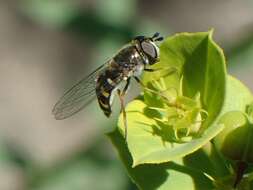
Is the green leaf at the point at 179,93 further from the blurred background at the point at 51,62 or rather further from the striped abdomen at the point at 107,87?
the blurred background at the point at 51,62

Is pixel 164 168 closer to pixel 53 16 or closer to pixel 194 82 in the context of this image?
pixel 194 82

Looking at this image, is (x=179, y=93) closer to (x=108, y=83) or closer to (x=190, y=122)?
(x=190, y=122)

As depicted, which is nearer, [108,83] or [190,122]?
[190,122]

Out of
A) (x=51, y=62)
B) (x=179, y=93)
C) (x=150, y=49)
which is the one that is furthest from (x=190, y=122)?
(x=51, y=62)

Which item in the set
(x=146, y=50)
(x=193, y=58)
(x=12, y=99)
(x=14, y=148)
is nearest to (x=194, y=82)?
(x=193, y=58)

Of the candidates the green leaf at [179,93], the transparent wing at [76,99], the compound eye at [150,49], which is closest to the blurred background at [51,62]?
the transparent wing at [76,99]

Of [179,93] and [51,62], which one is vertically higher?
[179,93]
